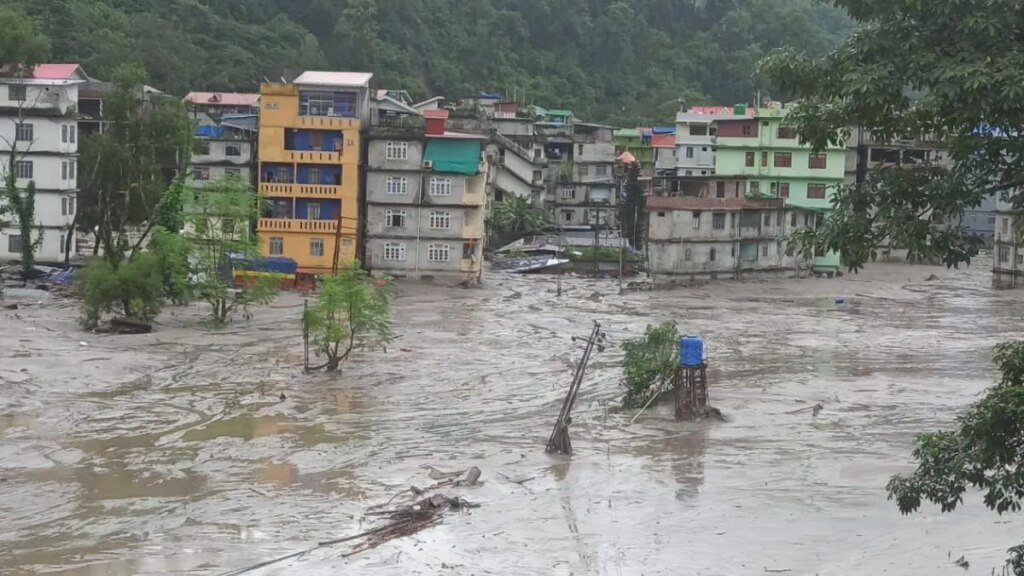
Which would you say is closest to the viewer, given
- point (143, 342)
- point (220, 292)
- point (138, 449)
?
point (138, 449)

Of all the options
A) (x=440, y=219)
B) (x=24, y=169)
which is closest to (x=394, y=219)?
(x=440, y=219)

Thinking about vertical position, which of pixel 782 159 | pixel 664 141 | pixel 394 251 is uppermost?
pixel 664 141

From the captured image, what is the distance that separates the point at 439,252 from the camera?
4916 cm

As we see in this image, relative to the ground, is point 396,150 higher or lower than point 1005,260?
higher

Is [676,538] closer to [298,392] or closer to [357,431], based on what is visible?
[357,431]

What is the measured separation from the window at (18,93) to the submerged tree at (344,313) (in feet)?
74.9

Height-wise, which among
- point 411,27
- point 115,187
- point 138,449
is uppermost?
point 411,27

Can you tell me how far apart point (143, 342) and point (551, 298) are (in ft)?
56.3

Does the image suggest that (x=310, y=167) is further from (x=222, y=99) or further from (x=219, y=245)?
(x=222, y=99)

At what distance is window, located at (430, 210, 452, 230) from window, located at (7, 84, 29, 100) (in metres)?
15.8

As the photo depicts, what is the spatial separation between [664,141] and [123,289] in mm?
46559

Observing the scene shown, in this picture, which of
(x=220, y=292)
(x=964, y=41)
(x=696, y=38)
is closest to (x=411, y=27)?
(x=696, y=38)

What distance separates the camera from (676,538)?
16.4 metres

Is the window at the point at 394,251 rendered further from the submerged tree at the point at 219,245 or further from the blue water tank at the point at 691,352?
the blue water tank at the point at 691,352
